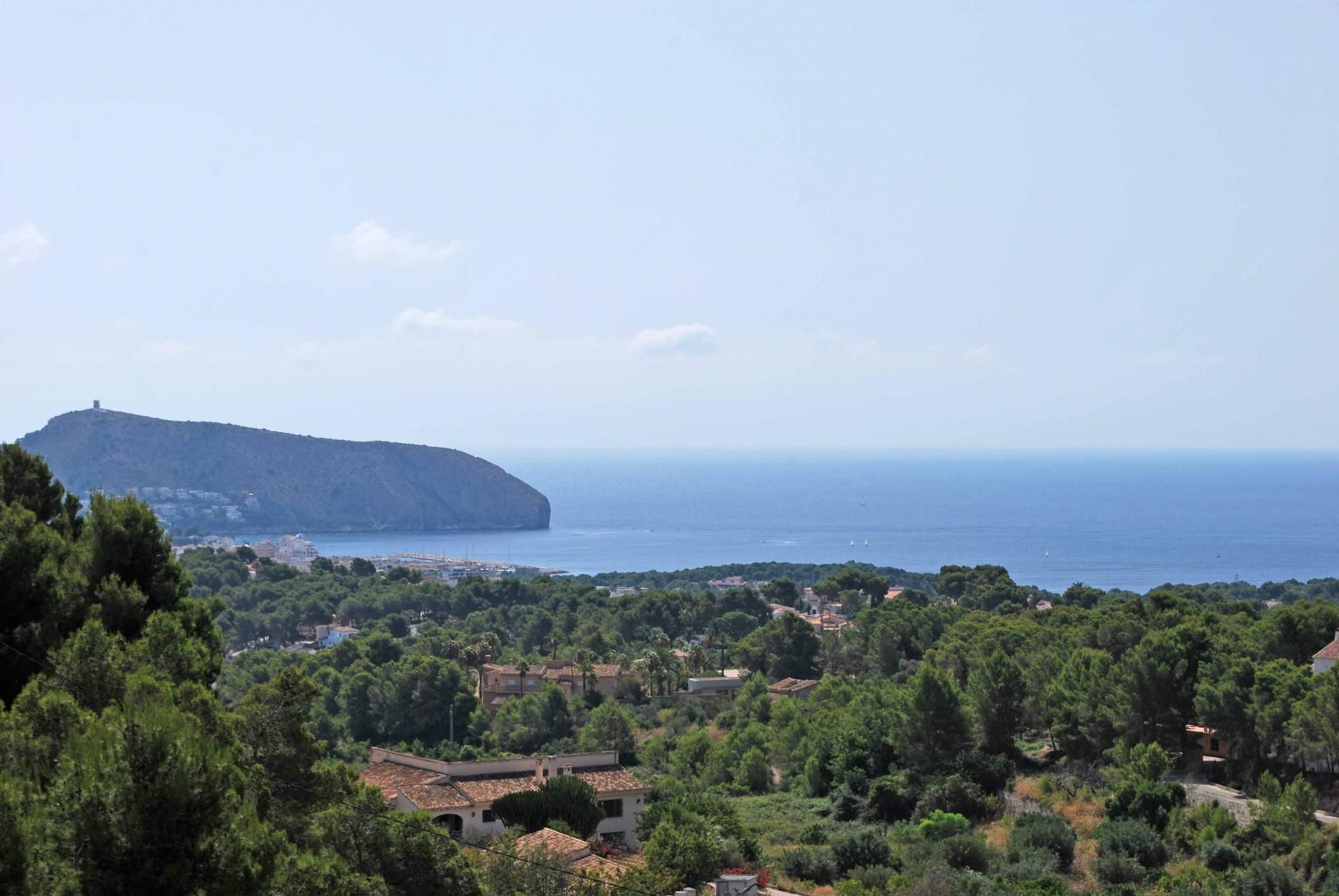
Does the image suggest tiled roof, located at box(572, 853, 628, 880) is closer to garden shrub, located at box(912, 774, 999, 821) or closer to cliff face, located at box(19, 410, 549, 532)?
garden shrub, located at box(912, 774, 999, 821)

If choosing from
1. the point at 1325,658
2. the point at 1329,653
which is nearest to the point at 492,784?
the point at 1325,658

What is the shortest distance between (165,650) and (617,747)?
73.7ft

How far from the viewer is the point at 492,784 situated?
22.8 metres

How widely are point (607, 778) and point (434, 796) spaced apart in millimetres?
3301

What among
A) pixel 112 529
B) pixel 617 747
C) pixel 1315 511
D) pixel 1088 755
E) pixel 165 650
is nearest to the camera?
pixel 165 650

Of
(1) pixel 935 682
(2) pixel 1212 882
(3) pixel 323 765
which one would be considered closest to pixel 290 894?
(3) pixel 323 765

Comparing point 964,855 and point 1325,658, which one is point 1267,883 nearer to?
point 964,855

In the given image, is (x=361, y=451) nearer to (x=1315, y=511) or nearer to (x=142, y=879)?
(x=1315, y=511)

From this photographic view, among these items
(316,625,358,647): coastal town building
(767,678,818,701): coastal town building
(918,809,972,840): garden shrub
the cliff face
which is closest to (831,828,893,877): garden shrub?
(918,809,972,840): garden shrub

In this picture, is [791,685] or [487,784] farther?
[791,685]

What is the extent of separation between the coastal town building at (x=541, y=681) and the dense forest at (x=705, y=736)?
65 centimetres

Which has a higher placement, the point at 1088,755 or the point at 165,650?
the point at 165,650

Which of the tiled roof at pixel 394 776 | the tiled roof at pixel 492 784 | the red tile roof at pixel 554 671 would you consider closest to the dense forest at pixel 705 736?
the red tile roof at pixel 554 671

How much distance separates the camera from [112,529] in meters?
12.5
